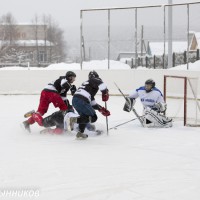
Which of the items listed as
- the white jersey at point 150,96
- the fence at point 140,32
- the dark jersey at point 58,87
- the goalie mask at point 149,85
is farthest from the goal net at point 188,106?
the fence at point 140,32

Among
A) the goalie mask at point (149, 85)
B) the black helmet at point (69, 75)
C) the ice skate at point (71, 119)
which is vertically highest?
the black helmet at point (69, 75)

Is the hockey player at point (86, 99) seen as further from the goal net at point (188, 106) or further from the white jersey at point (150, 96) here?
the goal net at point (188, 106)

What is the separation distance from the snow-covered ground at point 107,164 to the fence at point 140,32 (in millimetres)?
5597

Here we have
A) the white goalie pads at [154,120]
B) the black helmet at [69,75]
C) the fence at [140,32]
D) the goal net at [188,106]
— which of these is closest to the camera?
the black helmet at [69,75]

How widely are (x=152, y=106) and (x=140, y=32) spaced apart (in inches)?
227

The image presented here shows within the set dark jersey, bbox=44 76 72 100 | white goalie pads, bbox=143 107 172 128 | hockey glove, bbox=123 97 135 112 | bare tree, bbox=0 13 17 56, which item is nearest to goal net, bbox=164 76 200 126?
white goalie pads, bbox=143 107 172 128

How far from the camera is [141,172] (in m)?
4.87

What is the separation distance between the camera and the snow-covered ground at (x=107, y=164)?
4.21m

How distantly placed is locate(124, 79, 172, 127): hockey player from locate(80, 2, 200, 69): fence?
16.8 feet

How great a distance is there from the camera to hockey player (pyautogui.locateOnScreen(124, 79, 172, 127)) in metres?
8.00

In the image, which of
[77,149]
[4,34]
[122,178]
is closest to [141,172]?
[122,178]

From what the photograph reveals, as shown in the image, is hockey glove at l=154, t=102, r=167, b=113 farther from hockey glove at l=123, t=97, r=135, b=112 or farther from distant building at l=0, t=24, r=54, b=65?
distant building at l=0, t=24, r=54, b=65

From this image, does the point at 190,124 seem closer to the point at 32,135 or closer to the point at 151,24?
the point at 32,135

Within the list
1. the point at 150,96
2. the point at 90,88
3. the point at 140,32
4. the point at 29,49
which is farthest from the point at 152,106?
the point at 29,49
